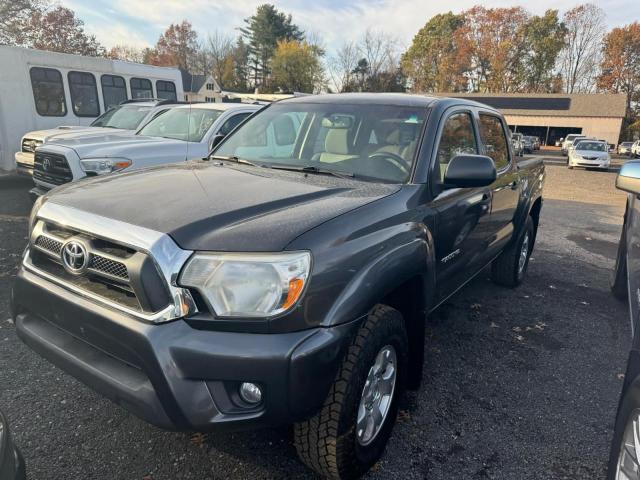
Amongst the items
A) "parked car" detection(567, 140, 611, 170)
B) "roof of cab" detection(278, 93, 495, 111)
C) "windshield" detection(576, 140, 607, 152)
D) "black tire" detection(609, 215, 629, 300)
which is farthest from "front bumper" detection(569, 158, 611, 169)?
"roof of cab" detection(278, 93, 495, 111)

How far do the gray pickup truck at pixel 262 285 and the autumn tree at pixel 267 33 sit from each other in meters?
76.6

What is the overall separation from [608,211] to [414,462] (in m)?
10.7

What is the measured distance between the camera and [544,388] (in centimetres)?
314

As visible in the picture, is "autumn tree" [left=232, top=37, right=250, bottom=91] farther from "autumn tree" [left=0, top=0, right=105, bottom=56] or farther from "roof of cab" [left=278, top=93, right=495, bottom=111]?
"roof of cab" [left=278, top=93, right=495, bottom=111]

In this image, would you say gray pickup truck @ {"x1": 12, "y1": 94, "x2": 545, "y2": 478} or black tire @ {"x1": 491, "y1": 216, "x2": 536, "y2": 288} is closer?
gray pickup truck @ {"x1": 12, "y1": 94, "x2": 545, "y2": 478}

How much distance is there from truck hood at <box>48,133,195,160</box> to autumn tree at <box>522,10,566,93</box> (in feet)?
229

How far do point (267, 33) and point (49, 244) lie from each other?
7968cm

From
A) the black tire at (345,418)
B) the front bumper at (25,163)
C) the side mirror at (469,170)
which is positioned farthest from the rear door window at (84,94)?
the black tire at (345,418)

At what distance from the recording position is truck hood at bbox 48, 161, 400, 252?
5.98 ft

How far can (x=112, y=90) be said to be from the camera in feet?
40.9

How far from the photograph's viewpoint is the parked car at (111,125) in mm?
8555

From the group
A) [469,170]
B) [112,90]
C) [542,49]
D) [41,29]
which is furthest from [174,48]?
[469,170]

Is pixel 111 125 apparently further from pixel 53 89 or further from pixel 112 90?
pixel 112 90

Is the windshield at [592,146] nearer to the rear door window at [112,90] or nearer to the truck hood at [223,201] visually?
the rear door window at [112,90]
